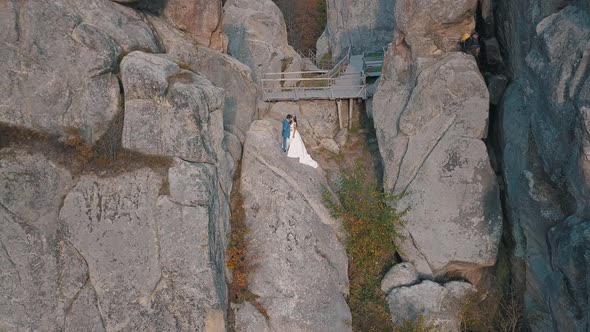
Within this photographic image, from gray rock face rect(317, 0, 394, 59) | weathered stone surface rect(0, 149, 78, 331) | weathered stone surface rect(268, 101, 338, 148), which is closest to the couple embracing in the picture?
weathered stone surface rect(268, 101, 338, 148)

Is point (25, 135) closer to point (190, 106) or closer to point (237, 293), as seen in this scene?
point (190, 106)

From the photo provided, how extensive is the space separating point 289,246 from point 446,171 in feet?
16.5

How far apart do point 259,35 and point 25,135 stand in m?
14.5

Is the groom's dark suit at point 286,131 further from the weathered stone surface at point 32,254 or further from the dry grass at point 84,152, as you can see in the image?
the weathered stone surface at point 32,254

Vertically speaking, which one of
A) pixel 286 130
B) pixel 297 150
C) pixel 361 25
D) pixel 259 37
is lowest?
pixel 297 150

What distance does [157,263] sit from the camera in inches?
588

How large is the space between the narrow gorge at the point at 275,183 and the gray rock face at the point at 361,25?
31.3 ft

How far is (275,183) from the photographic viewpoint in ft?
60.3

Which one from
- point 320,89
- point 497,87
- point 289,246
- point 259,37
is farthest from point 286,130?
point 259,37

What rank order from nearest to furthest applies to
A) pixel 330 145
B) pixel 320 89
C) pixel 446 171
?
pixel 446 171, pixel 330 145, pixel 320 89

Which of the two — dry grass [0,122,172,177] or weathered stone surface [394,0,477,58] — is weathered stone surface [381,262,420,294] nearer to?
weathered stone surface [394,0,477,58]

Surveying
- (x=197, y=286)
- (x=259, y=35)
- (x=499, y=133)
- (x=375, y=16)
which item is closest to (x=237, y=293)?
(x=197, y=286)

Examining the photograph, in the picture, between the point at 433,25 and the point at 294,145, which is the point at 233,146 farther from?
the point at 433,25

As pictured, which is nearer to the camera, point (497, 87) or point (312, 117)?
point (497, 87)
